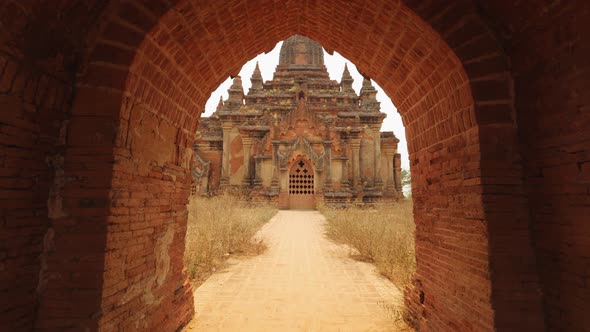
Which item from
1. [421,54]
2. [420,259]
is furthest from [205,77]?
[420,259]

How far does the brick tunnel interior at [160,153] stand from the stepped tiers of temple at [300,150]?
55.2ft

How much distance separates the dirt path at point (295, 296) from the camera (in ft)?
12.8

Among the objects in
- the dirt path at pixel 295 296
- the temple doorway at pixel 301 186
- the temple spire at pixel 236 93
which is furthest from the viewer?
the temple spire at pixel 236 93

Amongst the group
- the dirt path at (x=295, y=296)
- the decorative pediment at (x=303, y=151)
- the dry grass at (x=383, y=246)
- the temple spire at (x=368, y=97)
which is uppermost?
the temple spire at (x=368, y=97)

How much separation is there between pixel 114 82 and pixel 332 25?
249cm

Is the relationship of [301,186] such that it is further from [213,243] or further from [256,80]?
[213,243]

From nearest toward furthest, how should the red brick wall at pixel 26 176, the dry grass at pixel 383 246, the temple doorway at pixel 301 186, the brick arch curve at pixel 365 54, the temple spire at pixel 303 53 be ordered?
the red brick wall at pixel 26 176, the brick arch curve at pixel 365 54, the dry grass at pixel 383 246, the temple doorway at pixel 301 186, the temple spire at pixel 303 53

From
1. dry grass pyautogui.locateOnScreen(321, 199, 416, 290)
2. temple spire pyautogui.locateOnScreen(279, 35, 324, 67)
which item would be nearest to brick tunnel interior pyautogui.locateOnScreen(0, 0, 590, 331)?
dry grass pyautogui.locateOnScreen(321, 199, 416, 290)

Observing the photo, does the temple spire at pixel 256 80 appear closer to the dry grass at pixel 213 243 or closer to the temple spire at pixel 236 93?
the temple spire at pixel 236 93

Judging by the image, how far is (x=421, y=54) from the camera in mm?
3133

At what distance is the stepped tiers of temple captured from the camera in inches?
794

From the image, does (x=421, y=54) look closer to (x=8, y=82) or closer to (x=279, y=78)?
(x=8, y=82)

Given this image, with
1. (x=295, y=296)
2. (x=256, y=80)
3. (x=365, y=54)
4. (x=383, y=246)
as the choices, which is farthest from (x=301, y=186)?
(x=365, y=54)

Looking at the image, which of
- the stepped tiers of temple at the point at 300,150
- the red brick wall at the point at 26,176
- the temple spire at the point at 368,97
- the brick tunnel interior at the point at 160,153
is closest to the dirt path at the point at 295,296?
the brick tunnel interior at the point at 160,153
